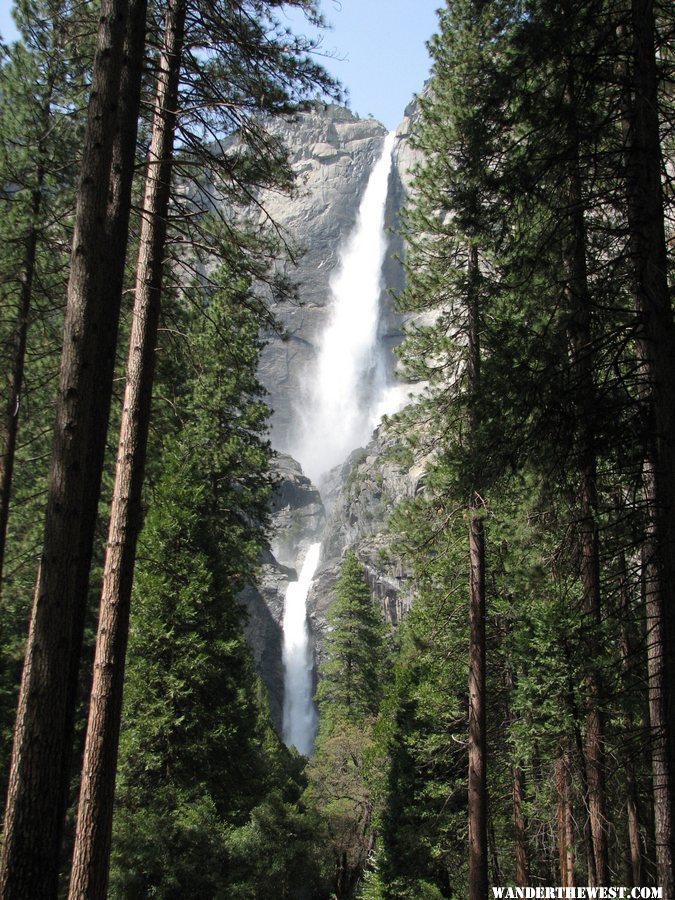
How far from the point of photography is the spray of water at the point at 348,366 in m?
123

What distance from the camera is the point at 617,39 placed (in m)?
4.31

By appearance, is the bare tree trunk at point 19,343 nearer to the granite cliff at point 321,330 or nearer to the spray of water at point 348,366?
the granite cliff at point 321,330

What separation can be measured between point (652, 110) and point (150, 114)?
5036 mm

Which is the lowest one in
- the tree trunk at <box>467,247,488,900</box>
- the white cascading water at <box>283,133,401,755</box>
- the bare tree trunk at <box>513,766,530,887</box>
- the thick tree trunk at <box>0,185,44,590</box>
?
the bare tree trunk at <box>513,766,530,887</box>

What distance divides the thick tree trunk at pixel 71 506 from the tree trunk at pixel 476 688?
529cm

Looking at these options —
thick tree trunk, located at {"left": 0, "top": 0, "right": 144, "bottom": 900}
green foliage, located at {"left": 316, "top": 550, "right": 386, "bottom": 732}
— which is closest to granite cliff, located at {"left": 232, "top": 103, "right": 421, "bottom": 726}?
green foliage, located at {"left": 316, "top": 550, "right": 386, "bottom": 732}

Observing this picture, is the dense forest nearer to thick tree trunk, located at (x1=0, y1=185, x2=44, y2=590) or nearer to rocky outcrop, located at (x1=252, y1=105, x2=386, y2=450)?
thick tree trunk, located at (x1=0, y1=185, x2=44, y2=590)

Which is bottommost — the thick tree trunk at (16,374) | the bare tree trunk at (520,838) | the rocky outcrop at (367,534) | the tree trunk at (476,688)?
the bare tree trunk at (520,838)

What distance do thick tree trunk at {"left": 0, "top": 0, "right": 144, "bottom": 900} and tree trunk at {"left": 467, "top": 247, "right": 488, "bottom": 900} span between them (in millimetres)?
5292

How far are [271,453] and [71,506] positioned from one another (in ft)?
31.9

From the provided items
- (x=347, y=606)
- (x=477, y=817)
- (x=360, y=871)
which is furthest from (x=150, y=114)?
(x=347, y=606)

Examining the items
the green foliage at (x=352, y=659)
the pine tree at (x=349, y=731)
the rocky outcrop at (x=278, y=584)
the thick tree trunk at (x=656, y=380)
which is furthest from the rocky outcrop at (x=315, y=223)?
the thick tree trunk at (x=656, y=380)

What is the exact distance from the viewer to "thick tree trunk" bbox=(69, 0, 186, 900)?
171 inches

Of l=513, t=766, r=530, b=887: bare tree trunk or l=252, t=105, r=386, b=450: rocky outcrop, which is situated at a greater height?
l=252, t=105, r=386, b=450: rocky outcrop
